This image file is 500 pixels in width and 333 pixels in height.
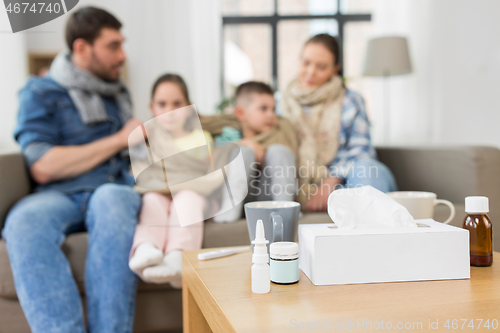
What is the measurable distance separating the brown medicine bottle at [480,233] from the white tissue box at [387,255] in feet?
0.26

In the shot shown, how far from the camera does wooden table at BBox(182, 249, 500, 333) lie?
0.40 metres

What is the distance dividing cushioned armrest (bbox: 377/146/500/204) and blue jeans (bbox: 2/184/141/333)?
36.1 inches

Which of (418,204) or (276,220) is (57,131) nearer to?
→ (276,220)

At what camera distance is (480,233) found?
59cm

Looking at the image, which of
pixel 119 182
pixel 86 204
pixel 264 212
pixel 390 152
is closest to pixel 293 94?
pixel 390 152

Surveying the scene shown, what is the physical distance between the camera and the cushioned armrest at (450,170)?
1.19 m

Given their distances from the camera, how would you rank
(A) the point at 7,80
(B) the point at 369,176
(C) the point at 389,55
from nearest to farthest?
(B) the point at 369,176
(A) the point at 7,80
(C) the point at 389,55

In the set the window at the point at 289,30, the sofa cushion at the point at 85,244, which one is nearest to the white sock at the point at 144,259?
the sofa cushion at the point at 85,244

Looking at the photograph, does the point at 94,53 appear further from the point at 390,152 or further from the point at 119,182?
the point at 390,152

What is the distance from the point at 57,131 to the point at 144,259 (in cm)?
66

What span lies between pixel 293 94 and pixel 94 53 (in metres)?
0.73

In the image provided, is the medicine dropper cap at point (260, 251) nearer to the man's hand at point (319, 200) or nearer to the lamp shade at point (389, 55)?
the man's hand at point (319, 200)

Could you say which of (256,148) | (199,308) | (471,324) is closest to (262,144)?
(256,148)

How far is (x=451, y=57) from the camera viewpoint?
2.45 m
